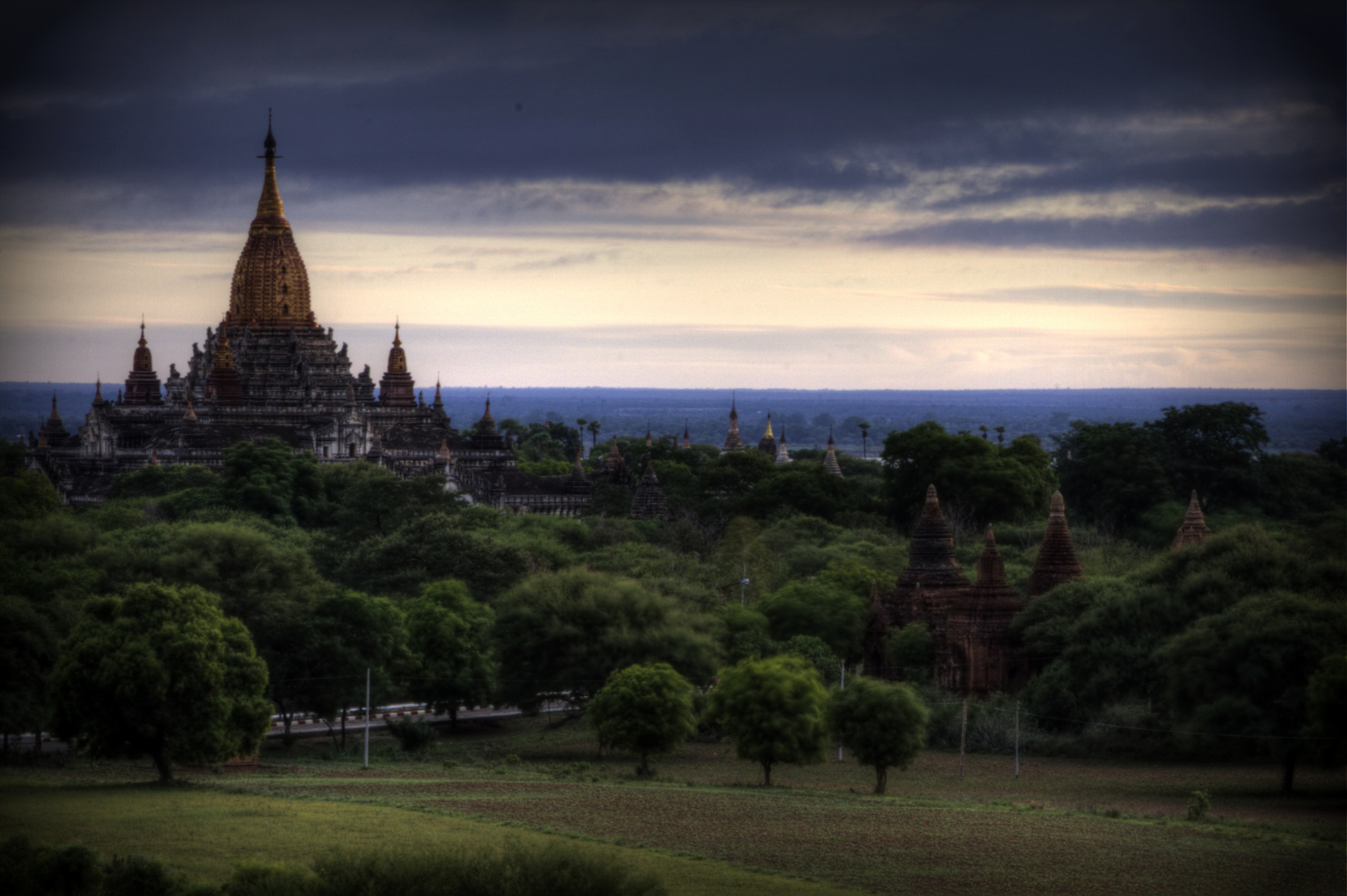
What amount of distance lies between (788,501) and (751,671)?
146ft

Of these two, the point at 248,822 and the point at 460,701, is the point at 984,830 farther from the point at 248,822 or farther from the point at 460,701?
the point at 460,701

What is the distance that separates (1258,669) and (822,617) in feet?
49.6

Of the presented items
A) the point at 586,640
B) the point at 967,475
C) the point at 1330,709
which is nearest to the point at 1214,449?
the point at 967,475

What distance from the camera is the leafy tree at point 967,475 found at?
86.8 metres

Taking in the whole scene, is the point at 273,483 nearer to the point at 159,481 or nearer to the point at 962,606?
the point at 159,481

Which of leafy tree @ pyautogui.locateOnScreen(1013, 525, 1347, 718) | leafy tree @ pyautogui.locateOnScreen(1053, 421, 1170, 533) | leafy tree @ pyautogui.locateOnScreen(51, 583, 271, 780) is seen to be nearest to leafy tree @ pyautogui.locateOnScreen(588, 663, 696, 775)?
leafy tree @ pyautogui.locateOnScreen(51, 583, 271, 780)

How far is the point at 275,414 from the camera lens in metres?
115

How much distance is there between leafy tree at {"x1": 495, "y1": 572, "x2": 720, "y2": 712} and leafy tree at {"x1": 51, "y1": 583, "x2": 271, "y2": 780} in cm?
1067

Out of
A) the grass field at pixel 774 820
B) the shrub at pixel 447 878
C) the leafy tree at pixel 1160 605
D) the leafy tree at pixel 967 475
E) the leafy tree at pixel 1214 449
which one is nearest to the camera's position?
the shrub at pixel 447 878

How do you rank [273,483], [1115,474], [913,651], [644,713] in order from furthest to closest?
1. [1115,474]
2. [273,483]
3. [913,651]
4. [644,713]

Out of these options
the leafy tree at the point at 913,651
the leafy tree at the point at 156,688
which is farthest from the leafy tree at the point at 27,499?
the leafy tree at the point at 913,651

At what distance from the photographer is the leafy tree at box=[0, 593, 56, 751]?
1692 inches

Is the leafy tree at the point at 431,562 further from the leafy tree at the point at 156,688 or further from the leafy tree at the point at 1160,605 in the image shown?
the leafy tree at the point at 156,688

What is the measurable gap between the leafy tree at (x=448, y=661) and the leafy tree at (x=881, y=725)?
1129cm
